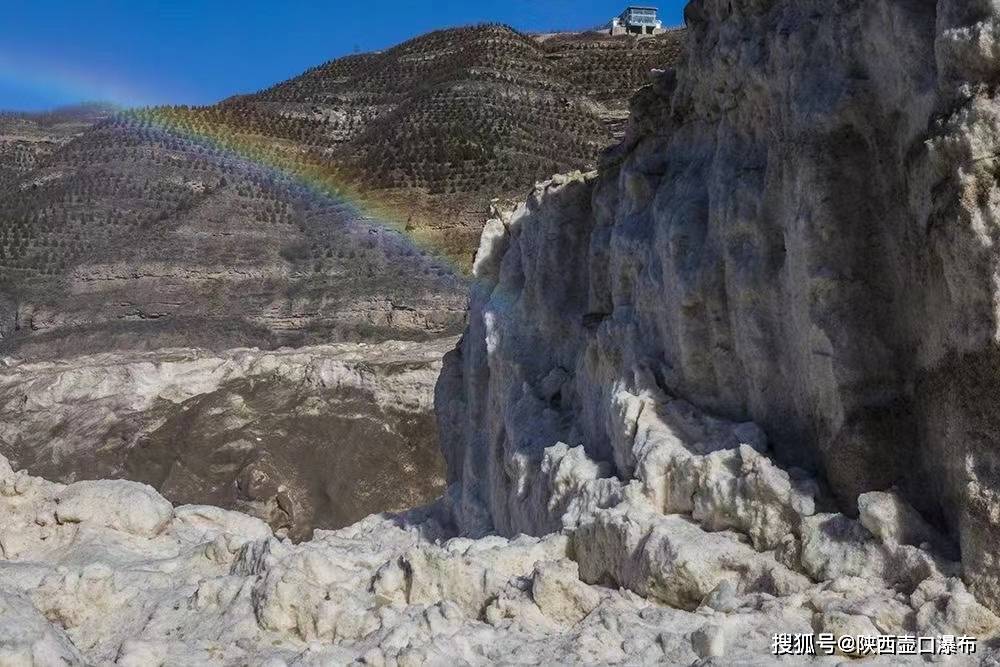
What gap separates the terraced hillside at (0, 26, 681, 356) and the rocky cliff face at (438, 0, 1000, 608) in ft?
66.6

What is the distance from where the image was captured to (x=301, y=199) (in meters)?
40.4

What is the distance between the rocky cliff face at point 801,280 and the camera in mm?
4262

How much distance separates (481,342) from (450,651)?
6.61 metres

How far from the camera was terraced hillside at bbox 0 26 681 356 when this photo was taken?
30.4 meters

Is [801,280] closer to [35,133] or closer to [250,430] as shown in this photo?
[250,430]

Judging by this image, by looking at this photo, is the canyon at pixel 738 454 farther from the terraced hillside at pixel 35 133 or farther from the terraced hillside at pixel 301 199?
the terraced hillside at pixel 35 133

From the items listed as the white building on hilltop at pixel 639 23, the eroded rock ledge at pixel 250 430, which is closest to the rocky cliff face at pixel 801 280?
the eroded rock ledge at pixel 250 430

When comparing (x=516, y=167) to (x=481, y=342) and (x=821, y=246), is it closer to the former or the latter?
(x=481, y=342)

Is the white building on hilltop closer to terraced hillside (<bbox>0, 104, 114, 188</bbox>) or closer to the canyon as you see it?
terraced hillside (<bbox>0, 104, 114, 188</bbox>)

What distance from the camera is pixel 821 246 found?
5.17m

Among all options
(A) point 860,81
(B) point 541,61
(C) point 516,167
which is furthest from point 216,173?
(A) point 860,81

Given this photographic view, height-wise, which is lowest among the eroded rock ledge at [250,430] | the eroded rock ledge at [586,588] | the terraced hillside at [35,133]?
the eroded rock ledge at [250,430]

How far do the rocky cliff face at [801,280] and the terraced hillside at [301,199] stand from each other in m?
20.3

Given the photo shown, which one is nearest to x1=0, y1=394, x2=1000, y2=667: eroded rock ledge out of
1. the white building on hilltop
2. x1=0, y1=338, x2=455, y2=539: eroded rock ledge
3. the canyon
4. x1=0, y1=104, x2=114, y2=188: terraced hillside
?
the canyon
